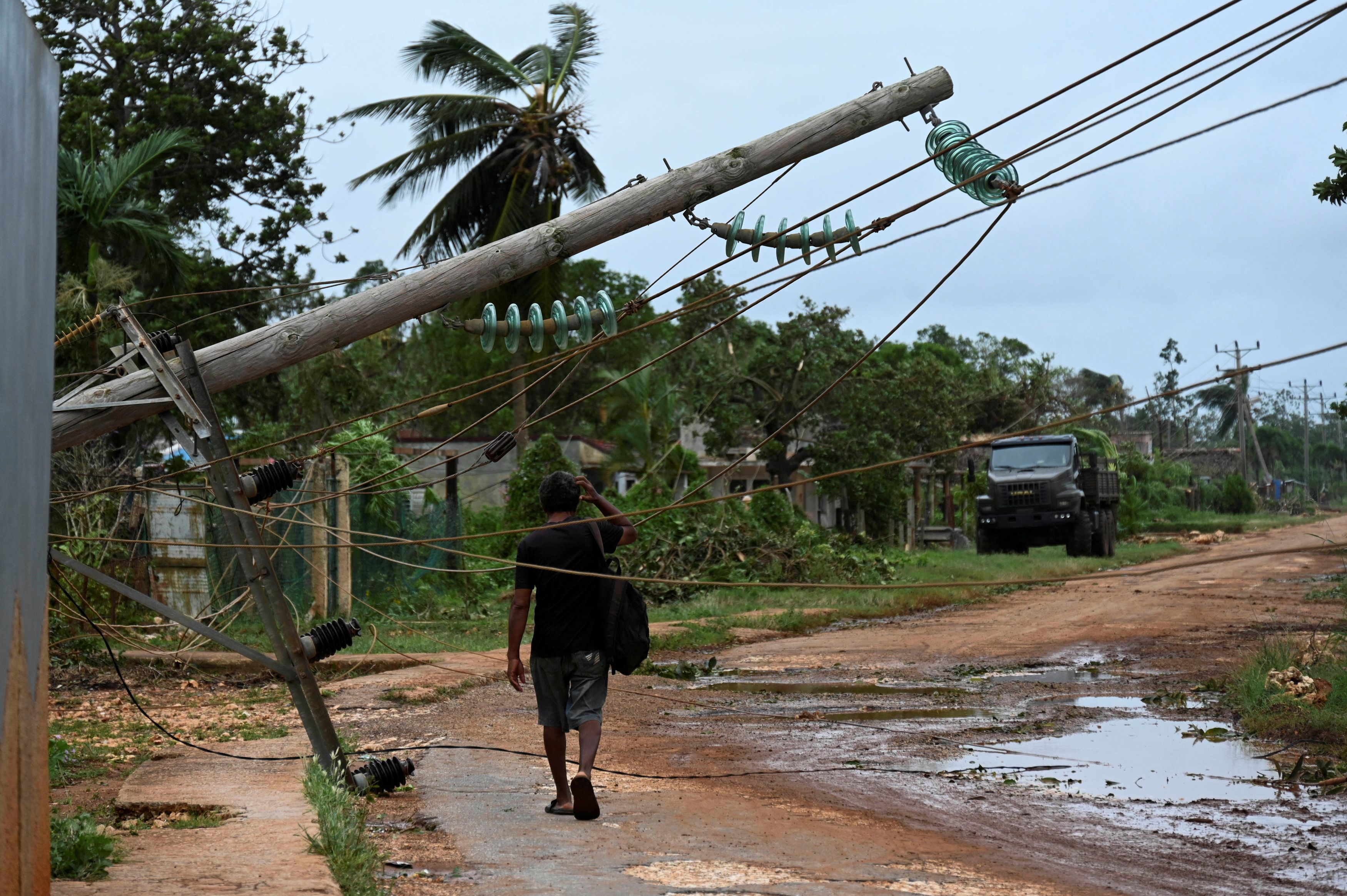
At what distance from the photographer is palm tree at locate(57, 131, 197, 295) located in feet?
50.4

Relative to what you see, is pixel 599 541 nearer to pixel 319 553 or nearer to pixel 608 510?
pixel 608 510

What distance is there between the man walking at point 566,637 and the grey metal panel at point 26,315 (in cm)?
249

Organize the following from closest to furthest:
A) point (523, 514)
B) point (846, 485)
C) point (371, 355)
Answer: point (523, 514) → point (371, 355) → point (846, 485)

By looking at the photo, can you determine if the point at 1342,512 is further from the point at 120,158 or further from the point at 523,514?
the point at 120,158

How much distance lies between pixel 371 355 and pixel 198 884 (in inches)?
1086

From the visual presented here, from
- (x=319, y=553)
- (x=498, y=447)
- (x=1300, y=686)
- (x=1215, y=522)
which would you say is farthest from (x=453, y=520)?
(x=1215, y=522)

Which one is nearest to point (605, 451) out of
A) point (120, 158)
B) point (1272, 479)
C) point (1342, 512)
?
point (120, 158)

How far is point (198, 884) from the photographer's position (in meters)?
4.36

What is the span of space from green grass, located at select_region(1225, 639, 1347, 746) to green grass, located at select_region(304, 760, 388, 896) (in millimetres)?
6241

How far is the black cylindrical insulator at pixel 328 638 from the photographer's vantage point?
6.05 metres

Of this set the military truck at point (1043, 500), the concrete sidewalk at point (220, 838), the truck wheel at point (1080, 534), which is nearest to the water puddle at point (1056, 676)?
the concrete sidewalk at point (220, 838)

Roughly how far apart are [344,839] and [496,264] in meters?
2.60

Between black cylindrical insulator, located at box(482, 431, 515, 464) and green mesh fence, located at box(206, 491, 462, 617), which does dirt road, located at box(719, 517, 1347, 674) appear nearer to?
green mesh fence, located at box(206, 491, 462, 617)

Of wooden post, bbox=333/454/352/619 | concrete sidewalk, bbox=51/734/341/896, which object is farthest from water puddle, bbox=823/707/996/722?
wooden post, bbox=333/454/352/619
